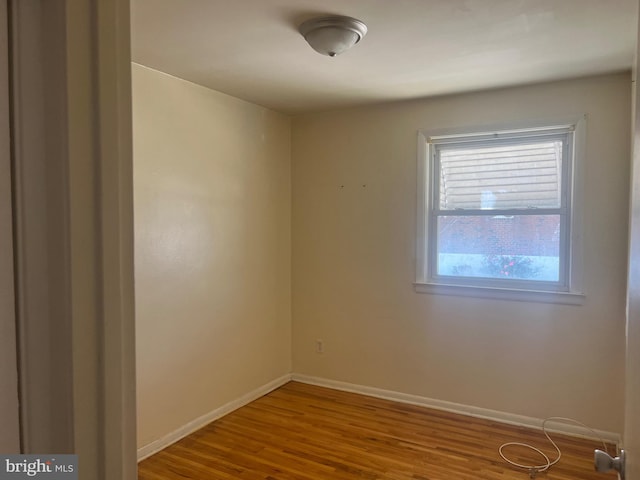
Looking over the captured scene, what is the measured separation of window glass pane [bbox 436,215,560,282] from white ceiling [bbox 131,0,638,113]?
3.27 ft

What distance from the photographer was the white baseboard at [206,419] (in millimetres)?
2877

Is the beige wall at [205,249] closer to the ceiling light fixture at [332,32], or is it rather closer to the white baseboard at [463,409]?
the white baseboard at [463,409]

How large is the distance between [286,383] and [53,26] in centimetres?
397

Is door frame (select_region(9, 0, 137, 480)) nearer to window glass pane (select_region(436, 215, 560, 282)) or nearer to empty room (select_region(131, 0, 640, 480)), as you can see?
empty room (select_region(131, 0, 640, 480))

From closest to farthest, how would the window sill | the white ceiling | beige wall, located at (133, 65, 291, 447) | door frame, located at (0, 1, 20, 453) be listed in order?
1. door frame, located at (0, 1, 20, 453)
2. the white ceiling
3. beige wall, located at (133, 65, 291, 447)
4. the window sill

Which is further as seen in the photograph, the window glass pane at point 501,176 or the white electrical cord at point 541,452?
the window glass pane at point 501,176

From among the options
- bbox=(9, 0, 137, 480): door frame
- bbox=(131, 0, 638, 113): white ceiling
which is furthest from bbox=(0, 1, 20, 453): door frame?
bbox=(131, 0, 638, 113): white ceiling

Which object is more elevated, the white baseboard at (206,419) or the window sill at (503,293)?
the window sill at (503,293)

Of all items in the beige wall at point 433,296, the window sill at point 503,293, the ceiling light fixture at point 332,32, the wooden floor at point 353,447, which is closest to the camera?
the ceiling light fixture at point 332,32

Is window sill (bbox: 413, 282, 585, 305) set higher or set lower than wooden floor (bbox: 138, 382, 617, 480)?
higher

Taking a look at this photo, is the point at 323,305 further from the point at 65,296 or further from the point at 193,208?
the point at 65,296

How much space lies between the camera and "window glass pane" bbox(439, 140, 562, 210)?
322 cm

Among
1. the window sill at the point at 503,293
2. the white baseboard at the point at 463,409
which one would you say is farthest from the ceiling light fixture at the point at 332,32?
the white baseboard at the point at 463,409

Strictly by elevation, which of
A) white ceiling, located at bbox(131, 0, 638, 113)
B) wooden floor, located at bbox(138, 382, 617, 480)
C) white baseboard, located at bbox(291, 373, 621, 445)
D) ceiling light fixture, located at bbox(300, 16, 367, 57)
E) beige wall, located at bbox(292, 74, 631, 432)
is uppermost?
white ceiling, located at bbox(131, 0, 638, 113)
